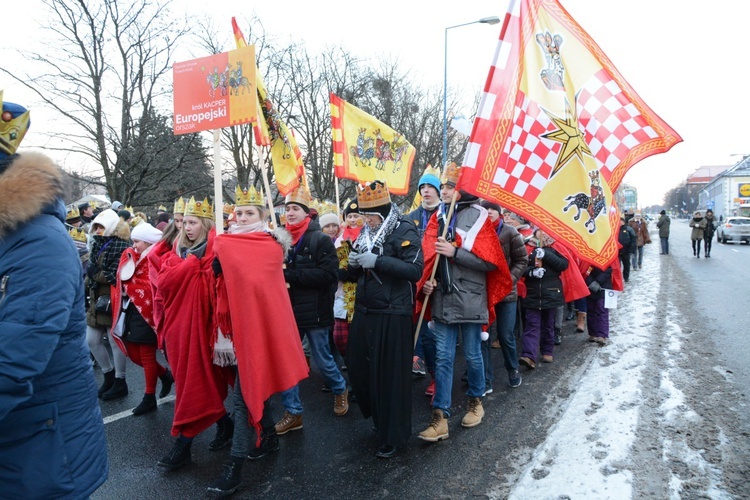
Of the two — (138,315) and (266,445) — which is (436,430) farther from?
(138,315)

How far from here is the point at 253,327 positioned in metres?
3.39

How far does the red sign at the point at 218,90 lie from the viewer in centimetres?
361

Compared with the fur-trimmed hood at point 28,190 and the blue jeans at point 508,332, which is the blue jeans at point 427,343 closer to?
A: the blue jeans at point 508,332

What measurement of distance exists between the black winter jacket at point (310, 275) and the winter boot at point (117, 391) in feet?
7.69

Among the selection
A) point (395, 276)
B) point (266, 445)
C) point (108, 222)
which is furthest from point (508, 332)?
point (108, 222)

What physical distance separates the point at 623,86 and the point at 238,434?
14.3ft

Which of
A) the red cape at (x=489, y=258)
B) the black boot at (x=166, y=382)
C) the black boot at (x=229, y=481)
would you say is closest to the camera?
the black boot at (x=229, y=481)

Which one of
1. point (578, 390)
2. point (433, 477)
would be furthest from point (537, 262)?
point (433, 477)

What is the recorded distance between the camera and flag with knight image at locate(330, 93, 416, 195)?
7965 millimetres

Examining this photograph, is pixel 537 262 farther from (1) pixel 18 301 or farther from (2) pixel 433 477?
(1) pixel 18 301

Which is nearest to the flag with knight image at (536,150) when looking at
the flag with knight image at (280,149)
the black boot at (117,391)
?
the flag with knight image at (280,149)

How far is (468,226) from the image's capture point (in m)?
4.31

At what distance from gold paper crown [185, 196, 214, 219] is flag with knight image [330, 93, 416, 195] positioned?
3.60 metres

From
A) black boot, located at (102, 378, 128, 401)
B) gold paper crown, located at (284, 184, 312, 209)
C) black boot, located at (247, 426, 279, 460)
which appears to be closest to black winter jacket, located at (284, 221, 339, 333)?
gold paper crown, located at (284, 184, 312, 209)
